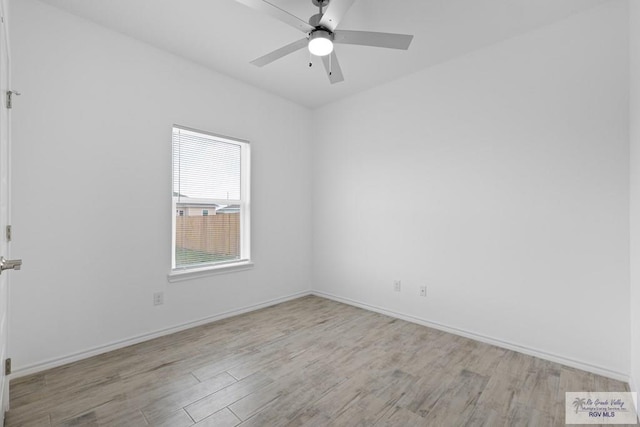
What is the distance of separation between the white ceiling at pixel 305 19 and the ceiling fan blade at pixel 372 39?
0.38 meters

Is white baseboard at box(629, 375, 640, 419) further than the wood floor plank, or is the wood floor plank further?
white baseboard at box(629, 375, 640, 419)

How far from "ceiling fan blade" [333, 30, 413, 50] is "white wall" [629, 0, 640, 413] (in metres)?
1.47

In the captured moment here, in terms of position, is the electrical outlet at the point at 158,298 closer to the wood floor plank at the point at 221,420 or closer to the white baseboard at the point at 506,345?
the wood floor plank at the point at 221,420

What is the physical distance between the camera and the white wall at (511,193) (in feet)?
7.45

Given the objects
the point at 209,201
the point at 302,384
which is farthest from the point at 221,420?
the point at 209,201

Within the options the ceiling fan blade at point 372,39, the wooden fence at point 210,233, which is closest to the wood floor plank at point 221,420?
the wooden fence at point 210,233

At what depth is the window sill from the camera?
9.96 ft

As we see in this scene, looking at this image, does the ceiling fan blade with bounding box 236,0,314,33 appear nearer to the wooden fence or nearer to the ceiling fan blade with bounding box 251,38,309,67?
the ceiling fan blade with bounding box 251,38,309,67

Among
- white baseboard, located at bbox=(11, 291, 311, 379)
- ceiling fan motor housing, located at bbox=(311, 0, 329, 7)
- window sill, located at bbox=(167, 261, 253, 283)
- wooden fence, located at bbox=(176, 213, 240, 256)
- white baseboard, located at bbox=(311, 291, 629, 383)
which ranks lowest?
white baseboard, located at bbox=(311, 291, 629, 383)

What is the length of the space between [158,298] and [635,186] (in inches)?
152

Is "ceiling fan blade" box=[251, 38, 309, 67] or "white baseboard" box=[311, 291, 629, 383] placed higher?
"ceiling fan blade" box=[251, 38, 309, 67]

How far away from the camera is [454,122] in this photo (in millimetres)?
3078

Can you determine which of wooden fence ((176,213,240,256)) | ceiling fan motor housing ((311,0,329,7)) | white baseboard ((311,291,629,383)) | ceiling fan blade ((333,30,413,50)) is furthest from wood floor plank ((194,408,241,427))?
ceiling fan motor housing ((311,0,329,7))

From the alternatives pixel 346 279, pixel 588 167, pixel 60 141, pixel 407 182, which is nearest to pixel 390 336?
pixel 346 279
